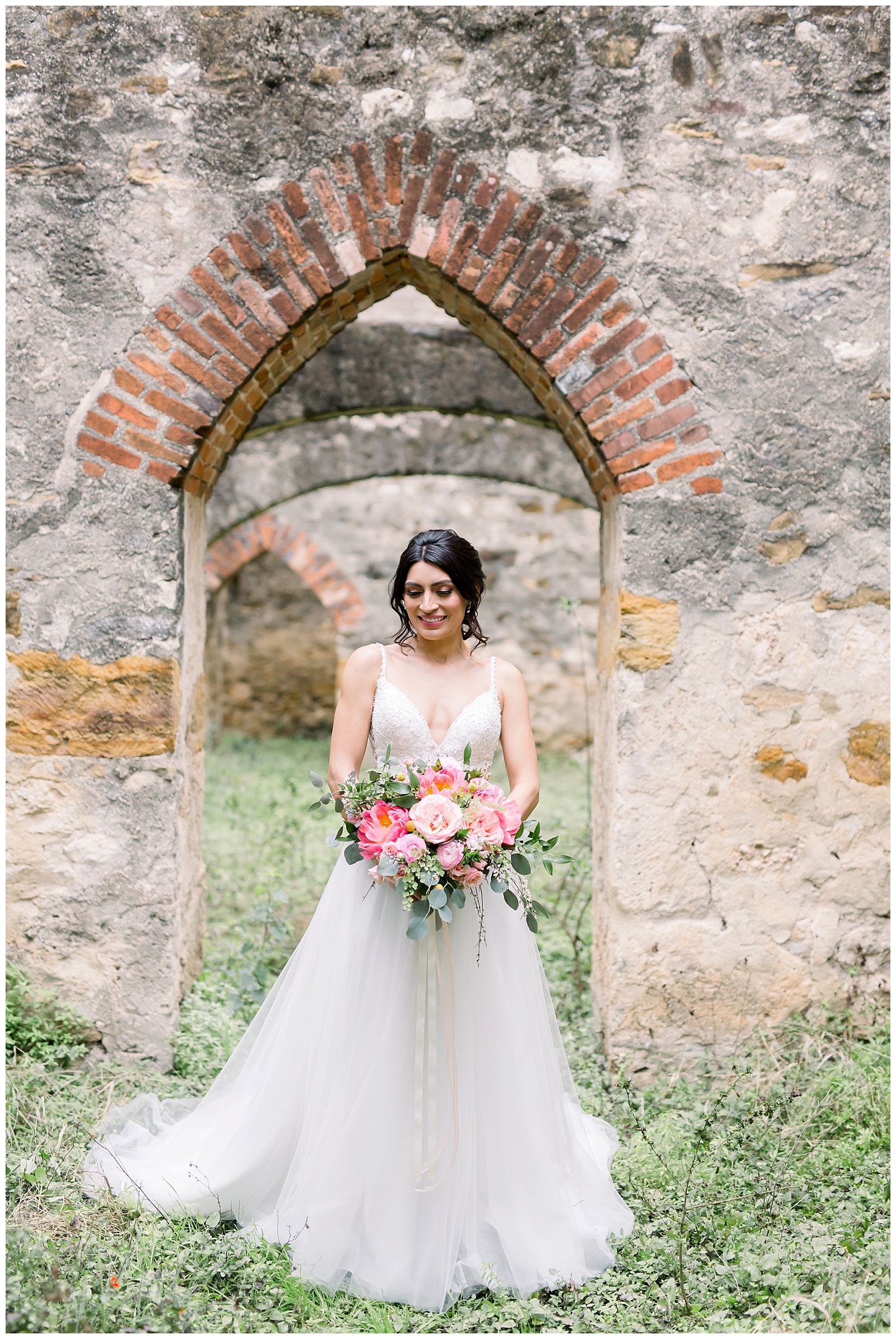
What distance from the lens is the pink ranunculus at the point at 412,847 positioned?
2406 millimetres

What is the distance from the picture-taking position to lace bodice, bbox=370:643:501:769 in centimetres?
281

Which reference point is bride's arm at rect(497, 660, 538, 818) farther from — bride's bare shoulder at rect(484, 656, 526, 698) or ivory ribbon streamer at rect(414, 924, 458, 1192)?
ivory ribbon streamer at rect(414, 924, 458, 1192)

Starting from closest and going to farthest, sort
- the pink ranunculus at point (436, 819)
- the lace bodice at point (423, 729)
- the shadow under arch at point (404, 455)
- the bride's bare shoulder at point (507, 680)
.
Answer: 1. the pink ranunculus at point (436, 819)
2. the lace bodice at point (423, 729)
3. the bride's bare shoulder at point (507, 680)
4. the shadow under arch at point (404, 455)

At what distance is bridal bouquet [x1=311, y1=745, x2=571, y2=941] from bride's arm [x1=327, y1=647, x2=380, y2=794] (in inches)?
9.1

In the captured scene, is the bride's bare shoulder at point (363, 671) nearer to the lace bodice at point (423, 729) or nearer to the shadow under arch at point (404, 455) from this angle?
the lace bodice at point (423, 729)

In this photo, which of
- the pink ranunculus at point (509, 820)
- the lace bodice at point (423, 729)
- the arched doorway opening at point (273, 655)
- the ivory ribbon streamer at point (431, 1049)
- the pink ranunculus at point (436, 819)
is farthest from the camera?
the arched doorway opening at point (273, 655)

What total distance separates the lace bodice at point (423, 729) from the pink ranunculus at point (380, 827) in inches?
10.9

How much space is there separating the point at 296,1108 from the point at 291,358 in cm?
274

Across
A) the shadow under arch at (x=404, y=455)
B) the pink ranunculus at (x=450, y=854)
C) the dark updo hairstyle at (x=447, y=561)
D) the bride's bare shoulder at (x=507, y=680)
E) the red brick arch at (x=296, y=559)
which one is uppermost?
the shadow under arch at (x=404, y=455)

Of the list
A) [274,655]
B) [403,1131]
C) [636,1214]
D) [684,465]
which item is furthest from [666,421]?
[274,655]

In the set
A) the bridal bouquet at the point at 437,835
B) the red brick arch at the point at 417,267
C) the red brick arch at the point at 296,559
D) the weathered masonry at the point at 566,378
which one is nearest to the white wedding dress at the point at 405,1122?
the bridal bouquet at the point at 437,835

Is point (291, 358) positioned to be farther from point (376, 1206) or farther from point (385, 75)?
point (376, 1206)

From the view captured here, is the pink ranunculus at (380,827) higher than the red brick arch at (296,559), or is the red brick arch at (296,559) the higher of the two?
the red brick arch at (296,559)

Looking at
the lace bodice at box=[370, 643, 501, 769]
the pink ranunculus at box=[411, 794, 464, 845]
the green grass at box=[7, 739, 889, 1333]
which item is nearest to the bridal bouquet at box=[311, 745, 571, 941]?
the pink ranunculus at box=[411, 794, 464, 845]
